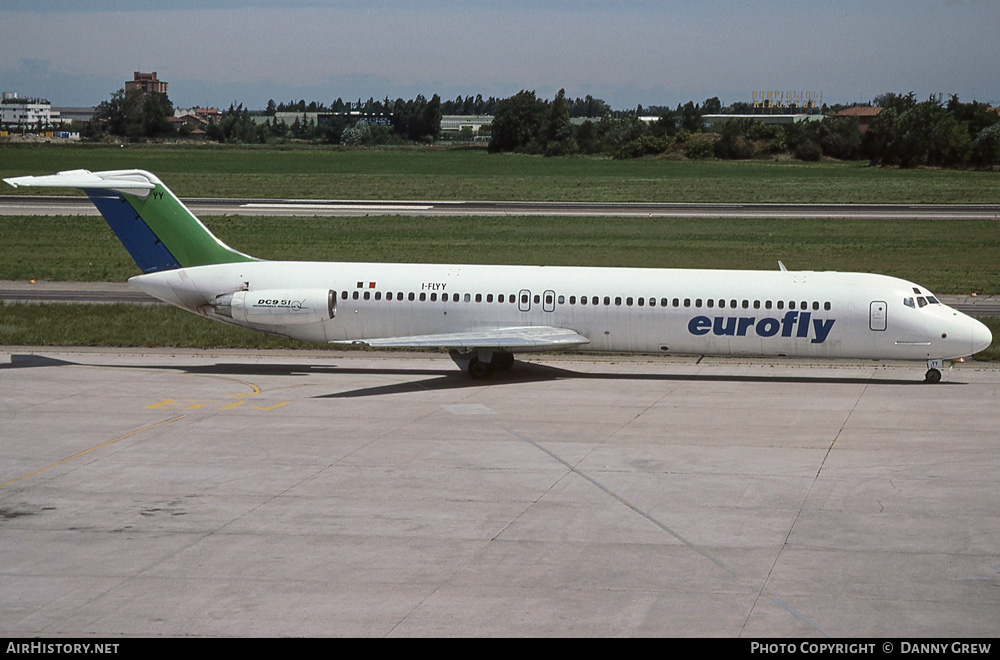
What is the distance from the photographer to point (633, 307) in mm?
33719

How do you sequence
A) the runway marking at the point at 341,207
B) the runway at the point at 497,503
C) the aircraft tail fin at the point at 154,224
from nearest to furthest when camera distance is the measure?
the runway at the point at 497,503 → the aircraft tail fin at the point at 154,224 → the runway marking at the point at 341,207

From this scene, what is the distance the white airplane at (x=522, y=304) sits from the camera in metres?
33.2

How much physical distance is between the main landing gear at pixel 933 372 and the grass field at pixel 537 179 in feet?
208

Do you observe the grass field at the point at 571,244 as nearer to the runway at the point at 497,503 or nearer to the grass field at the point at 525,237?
the grass field at the point at 525,237

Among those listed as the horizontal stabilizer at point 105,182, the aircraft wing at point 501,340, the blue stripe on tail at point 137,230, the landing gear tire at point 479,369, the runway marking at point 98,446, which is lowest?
the runway marking at point 98,446

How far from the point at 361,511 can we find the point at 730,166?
142684mm

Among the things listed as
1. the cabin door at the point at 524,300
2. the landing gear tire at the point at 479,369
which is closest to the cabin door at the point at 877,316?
the cabin door at the point at 524,300

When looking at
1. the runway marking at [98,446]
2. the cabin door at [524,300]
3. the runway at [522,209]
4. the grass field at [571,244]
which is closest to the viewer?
the runway marking at [98,446]

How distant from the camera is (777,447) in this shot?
26219 millimetres

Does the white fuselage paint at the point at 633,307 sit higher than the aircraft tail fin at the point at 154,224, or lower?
lower

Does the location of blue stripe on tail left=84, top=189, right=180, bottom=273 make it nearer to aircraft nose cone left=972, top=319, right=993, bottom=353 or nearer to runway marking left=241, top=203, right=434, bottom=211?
aircraft nose cone left=972, top=319, right=993, bottom=353

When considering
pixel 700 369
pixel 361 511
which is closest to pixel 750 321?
pixel 700 369

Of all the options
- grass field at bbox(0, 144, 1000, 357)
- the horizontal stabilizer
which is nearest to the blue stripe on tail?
the horizontal stabilizer

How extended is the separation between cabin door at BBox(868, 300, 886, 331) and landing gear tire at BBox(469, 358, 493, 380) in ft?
35.9
